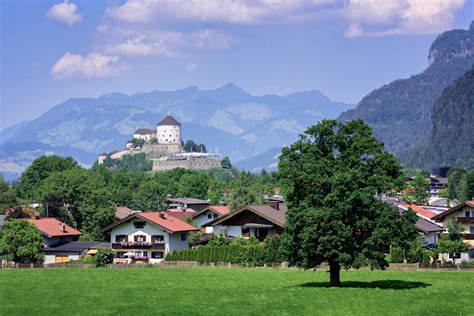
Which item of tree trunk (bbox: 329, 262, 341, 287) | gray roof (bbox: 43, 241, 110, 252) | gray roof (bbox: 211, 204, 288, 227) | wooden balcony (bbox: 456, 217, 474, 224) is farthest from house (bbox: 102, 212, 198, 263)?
tree trunk (bbox: 329, 262, 341, 287)

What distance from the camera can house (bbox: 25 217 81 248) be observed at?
80188 millimetres

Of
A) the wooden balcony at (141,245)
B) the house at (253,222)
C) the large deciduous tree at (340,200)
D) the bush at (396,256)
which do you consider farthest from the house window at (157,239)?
the large deciduous tree at (340,200)

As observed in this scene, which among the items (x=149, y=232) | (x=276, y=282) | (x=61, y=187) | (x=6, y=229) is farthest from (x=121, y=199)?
(x=276, y=282)

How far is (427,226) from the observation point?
75.9m

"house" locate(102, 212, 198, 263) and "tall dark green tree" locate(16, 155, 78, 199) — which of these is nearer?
"house" locate(102, 212, 198, 263)

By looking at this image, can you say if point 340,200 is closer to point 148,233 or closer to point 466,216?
point 466,216

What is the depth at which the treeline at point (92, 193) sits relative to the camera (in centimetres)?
9312

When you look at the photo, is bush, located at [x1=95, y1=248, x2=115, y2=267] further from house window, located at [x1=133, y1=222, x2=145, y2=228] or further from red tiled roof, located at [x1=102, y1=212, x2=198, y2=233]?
house window, located at [x1=133, y1=222, x2=145, y2=228]

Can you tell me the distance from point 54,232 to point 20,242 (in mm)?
13946

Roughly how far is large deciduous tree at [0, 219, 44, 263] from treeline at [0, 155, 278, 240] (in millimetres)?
18064

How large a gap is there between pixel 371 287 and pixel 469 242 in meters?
35.2

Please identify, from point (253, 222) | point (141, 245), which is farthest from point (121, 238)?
point (253, 222)

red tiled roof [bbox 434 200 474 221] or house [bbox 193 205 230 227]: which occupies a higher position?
house [bbox 193 205 230 227]

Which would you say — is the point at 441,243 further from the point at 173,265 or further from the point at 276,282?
the point at 276,282
